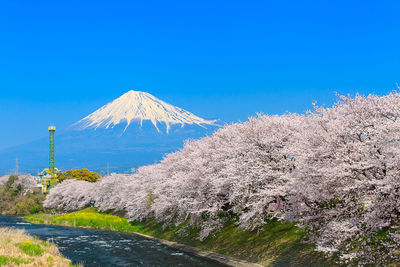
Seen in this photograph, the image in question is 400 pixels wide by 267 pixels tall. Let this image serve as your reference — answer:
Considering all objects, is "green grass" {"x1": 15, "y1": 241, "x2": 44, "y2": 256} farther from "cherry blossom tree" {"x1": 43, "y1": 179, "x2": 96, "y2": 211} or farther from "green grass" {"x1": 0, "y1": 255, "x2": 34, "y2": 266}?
"cherry blossom tree" {"x1": 43, "y1": 179, "x2": 96, "y2": 211}

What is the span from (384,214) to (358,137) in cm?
410

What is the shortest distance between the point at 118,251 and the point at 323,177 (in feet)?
72.4

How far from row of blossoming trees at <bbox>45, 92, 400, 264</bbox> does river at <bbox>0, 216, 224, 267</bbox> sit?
4.26 metres

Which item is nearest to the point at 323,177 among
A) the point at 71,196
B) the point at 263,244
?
the point at 263,244

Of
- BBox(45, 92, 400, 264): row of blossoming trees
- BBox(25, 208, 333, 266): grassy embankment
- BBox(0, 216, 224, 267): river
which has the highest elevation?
BBox(45, 92, 400, 264): row of blossoming trees

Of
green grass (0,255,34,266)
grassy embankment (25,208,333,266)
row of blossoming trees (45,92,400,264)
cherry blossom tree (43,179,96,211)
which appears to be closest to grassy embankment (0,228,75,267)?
green grass (0,255,34,266)

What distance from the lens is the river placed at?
29.1 m

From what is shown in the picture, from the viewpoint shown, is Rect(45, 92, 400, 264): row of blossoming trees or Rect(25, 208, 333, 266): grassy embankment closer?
Rect(45, 92, 400, 264): row of blossoming trees

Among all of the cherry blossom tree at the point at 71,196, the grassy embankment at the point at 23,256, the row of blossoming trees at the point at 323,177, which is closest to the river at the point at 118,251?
the grassy embankment at the point at 23,256

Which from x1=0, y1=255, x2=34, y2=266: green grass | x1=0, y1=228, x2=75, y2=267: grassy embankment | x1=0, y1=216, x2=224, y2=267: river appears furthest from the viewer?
x1=0, y1=216, x2=224, y2=267: river

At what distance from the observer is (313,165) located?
778 inches

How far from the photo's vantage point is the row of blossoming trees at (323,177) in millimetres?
17016

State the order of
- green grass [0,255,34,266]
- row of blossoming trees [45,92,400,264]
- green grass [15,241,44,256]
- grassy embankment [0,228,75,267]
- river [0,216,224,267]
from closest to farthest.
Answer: row of blossoming trees [45,92,400,264]
green grass [0,255,34,266]
grassy embankment [0,228,75,267]
green grass [15,241,44,256]
river [0,216,224,267]

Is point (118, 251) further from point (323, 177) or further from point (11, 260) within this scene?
point (323, 177)
